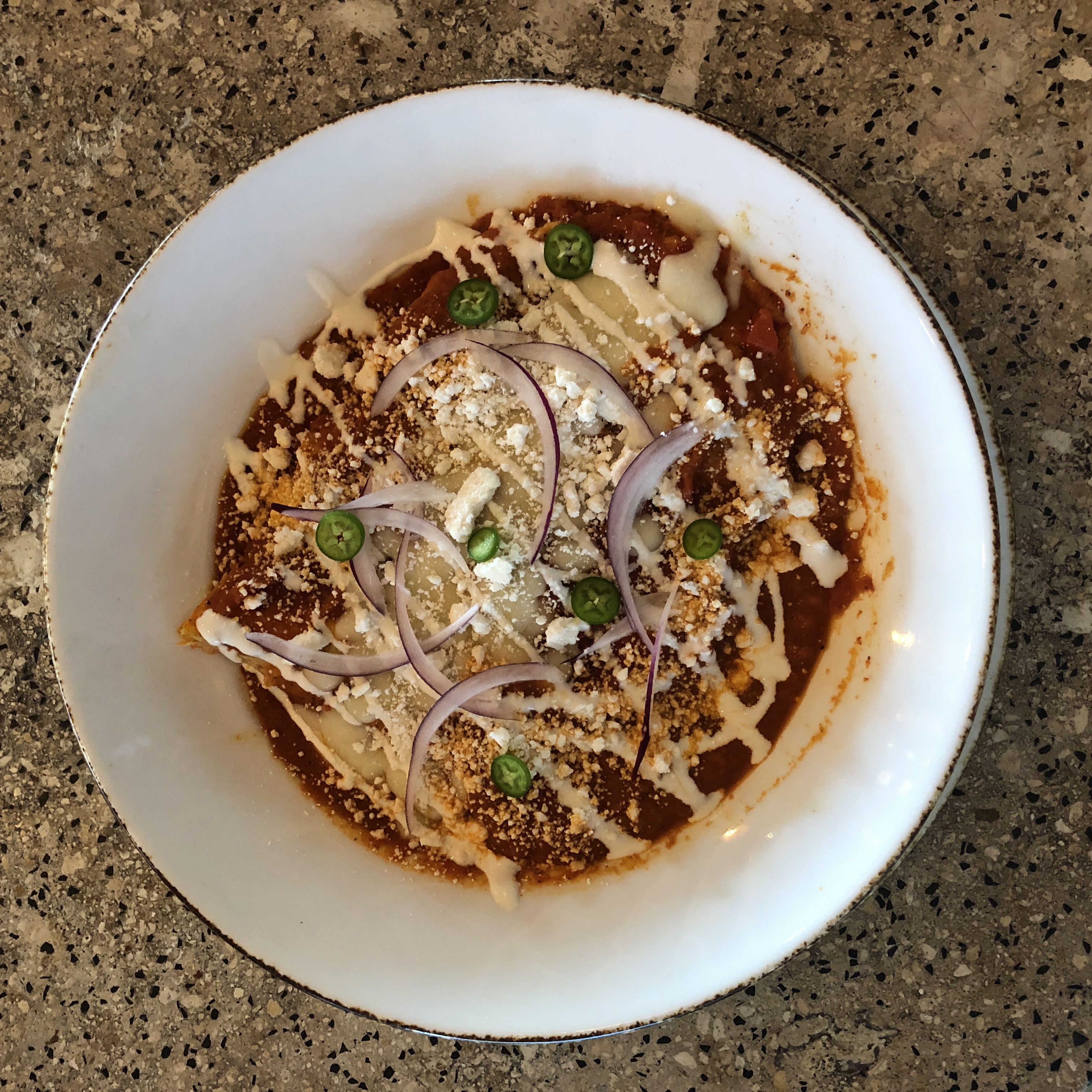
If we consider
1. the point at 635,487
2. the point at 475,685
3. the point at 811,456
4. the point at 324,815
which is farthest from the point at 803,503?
the point at 324,815

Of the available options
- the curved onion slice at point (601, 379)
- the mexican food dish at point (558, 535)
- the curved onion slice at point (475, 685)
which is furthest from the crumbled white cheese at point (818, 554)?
the curved onion slice at point (475, 685)

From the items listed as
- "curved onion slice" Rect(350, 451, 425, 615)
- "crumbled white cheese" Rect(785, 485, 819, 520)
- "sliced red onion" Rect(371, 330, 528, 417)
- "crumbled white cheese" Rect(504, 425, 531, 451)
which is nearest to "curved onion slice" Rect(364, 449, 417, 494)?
"curved onion slice" Rect(350, 451, 425, 615)

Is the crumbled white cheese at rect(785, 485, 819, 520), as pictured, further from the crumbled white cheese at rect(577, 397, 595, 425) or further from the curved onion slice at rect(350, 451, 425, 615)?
the curved onion slice at rect(350, 451, 425, 615)

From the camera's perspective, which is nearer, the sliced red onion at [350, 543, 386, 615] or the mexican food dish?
the mexican food dish

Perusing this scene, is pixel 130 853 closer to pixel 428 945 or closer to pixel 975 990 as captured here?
pixel 428 945

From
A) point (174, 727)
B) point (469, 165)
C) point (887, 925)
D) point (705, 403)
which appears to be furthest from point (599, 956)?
point (469, 165)

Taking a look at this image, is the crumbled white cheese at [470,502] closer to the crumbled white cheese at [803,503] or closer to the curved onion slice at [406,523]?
the curved onion slice at [406,523]

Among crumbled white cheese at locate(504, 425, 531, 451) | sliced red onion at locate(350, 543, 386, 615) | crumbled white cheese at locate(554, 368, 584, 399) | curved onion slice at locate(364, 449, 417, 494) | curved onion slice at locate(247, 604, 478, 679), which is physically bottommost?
curved onion slice at locate(247, 604, 478, 679)

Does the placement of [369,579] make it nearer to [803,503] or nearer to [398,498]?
[398,498]
